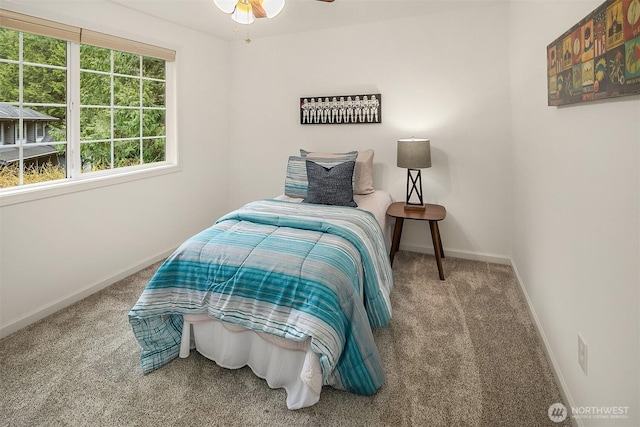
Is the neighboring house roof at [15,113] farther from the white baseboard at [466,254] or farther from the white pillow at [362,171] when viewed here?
the white baseboard at [466,254]

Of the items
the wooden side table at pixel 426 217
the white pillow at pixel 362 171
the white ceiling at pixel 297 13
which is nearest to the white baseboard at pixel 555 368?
the wooden side table at pixel 426 217

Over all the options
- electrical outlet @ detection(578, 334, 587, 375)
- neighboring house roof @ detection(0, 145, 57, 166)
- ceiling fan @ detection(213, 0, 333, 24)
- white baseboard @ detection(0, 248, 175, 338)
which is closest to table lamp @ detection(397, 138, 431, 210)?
ceiling fan @ detection(213, 0, 333, 24)

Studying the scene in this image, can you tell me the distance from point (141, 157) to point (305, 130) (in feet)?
5.84

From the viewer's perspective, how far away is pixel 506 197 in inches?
131

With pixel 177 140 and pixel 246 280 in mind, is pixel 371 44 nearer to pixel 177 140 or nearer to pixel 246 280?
pixel 177 140

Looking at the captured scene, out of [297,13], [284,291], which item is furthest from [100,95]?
[284,291]

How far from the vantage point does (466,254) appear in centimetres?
355

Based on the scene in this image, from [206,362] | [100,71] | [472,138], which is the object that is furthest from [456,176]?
[100,71]

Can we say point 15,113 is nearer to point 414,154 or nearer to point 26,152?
point 26,152

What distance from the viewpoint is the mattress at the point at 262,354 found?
1.62 m

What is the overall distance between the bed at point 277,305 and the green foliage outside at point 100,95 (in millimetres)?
1570

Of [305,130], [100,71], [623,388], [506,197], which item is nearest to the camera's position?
[623,388]

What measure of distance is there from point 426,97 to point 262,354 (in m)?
2.90
